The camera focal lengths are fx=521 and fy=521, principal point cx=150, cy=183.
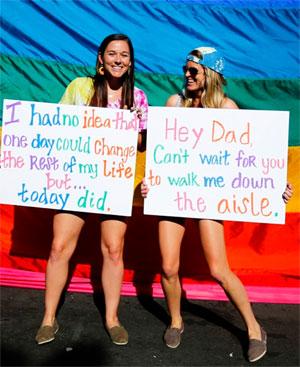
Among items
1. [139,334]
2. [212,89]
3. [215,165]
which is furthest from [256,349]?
[212,89]

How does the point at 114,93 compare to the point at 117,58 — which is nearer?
the point at 117,58

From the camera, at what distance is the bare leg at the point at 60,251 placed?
300 centimetres

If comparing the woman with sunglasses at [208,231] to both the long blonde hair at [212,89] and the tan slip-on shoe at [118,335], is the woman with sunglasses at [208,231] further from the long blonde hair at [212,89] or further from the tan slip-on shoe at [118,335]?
the tan slip-on shoe at [118,335]

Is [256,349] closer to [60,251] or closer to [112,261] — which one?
[112,261]

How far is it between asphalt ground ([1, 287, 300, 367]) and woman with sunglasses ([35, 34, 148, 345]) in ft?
0.41

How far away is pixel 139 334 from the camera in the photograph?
3.29 meters

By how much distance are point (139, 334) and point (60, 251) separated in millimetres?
770

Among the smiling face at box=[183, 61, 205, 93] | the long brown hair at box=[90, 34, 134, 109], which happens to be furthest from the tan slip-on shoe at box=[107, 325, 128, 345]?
the smiling face at box=[183, 61, 205, 93]

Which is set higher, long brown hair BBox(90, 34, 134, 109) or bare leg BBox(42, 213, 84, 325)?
long brown hair BBox(90, 34, 134, 109)

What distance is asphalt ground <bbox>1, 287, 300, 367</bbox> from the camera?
9.83 ft

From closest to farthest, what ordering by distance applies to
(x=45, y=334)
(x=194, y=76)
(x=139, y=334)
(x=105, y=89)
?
(x=194, y=76) < (x=105, y=89) < (x=45, y=334) < (x=139, y=334)

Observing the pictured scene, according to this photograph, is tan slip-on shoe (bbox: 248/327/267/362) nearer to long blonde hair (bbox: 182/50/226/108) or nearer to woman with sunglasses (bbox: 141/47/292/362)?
woman with sunglasses (bbox: 141/47/292/362)

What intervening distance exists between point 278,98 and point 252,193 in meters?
1.13

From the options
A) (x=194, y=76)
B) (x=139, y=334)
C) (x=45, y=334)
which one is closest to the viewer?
(x=194, y=76)
